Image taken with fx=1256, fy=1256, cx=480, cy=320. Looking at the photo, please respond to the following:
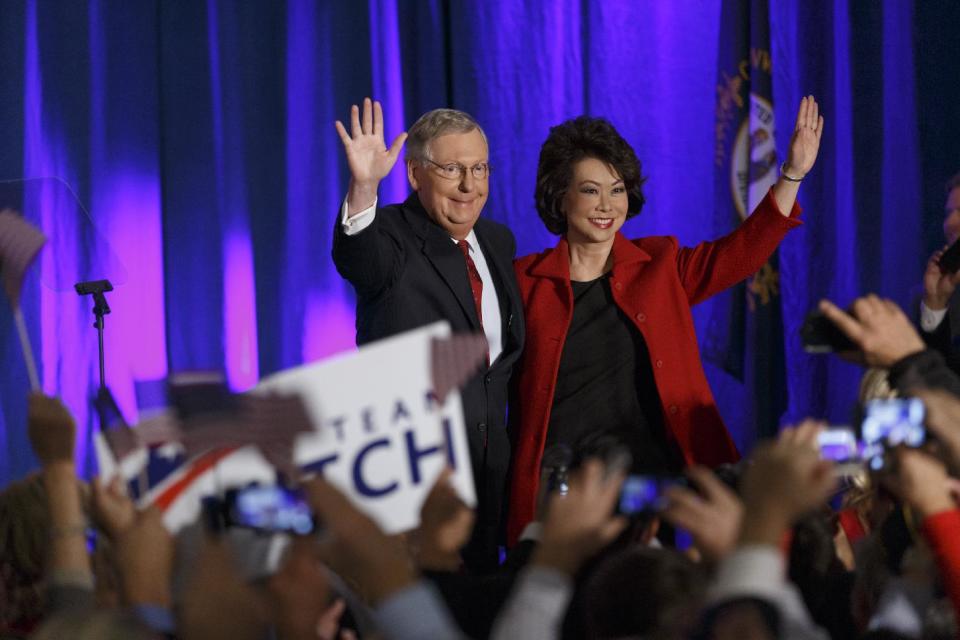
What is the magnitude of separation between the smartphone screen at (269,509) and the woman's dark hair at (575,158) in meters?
1.38

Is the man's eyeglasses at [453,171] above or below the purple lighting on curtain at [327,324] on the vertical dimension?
above

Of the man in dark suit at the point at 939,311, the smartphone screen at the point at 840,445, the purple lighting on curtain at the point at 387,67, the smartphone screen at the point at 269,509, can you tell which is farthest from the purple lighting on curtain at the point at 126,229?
the smartphone screen at the point at 840,445

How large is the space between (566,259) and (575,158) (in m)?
0.24

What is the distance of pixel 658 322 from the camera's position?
2.79 meters

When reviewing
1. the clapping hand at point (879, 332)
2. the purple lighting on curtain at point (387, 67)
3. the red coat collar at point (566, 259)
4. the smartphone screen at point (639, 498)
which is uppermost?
the purple lighting on curtain at point (387, 67)

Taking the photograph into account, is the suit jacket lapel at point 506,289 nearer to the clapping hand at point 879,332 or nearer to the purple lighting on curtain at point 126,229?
the clapping hand at point 879,332

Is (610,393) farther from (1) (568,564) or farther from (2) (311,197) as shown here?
(2) (311,197)

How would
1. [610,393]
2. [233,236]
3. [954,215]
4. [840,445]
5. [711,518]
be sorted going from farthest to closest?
[233,236]
[954,215]
[610,393]
[840,445]
[711,518]

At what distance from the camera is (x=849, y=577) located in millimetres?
1804

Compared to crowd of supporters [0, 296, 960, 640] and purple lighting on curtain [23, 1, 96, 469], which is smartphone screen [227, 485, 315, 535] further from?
purple lighting on curtain [23, 1, 96, 469]

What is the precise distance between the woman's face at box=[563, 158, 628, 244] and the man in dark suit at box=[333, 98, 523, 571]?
21 centimetres

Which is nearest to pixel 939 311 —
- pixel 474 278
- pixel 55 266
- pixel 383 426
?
pixel 474 278

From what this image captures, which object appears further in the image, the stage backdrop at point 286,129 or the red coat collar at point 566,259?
the stage backdrop at point 286,129

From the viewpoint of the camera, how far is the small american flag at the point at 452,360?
1.80m
